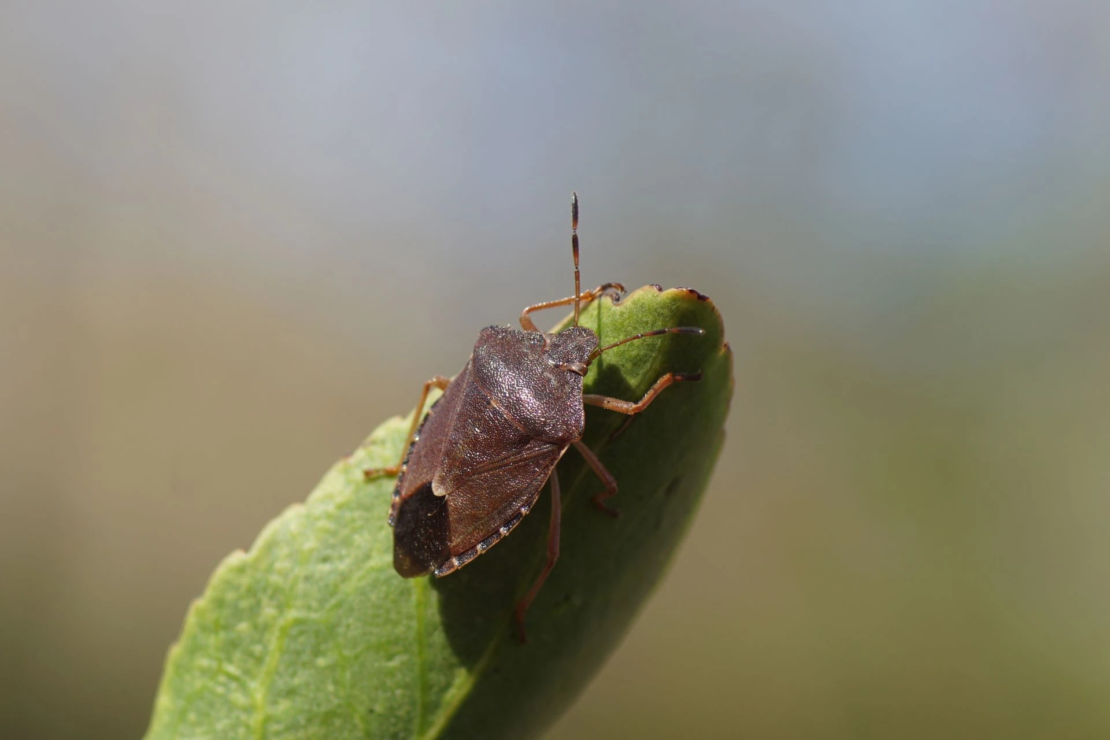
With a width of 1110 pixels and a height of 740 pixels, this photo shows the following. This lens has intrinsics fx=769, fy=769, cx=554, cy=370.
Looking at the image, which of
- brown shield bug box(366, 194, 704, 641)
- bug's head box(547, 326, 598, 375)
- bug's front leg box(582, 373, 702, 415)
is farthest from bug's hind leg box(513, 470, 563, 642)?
bug's head box(547, 326, 598, 375)

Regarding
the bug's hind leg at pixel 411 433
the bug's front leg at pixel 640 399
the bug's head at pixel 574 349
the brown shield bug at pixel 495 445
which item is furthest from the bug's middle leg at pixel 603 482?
the bug's hind leg at pixel 411 433

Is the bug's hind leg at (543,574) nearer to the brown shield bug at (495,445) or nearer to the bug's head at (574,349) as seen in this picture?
the brown shield bug at (495,445)

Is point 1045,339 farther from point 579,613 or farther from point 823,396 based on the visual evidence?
point 579,613

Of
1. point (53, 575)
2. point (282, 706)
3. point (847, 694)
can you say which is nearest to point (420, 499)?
point (282, 706)

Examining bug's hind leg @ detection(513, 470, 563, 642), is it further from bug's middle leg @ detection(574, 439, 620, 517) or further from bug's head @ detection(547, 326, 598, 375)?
bug's head @ detection(547, 326, 598, 375)

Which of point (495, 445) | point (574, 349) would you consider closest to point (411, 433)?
point (495, 445)

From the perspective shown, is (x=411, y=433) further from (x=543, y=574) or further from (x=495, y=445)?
(x=543, y=574)

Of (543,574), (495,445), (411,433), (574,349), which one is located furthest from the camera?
(411,433)
